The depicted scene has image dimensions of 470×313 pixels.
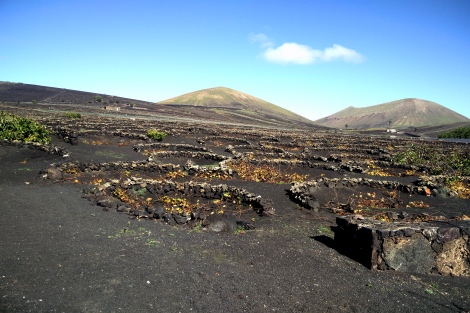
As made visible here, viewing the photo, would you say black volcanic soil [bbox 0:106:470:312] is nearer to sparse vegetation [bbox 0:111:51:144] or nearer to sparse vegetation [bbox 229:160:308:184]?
sparse vegetation [bbox 229:160:308:184]

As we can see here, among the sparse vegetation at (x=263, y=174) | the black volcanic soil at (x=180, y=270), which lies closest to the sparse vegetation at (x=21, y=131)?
the black volcanic soil at (x=180, y=270)

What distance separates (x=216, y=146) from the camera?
32.0 metres

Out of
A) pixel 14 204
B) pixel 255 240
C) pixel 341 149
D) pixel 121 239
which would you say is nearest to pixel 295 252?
A: pixel 255 240

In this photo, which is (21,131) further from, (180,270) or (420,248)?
(420,248)

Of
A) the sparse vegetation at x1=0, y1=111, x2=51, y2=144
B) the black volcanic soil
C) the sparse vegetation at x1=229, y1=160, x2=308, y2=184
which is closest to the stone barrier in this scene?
the black volcanic soil

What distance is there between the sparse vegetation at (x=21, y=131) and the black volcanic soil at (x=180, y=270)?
12.6 m

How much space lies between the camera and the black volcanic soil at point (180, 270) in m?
5.74

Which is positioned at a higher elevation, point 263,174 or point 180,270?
point 263,174

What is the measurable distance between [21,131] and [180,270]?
20605 mm

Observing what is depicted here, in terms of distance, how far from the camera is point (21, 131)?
21.3 metres

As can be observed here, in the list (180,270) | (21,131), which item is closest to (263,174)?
(180,270)

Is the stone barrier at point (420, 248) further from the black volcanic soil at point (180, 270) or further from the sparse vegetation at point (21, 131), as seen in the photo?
the sparse vegetation at point (21, 131)

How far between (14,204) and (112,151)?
13.6 meters

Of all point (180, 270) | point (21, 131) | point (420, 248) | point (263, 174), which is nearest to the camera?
point (180, 270)
